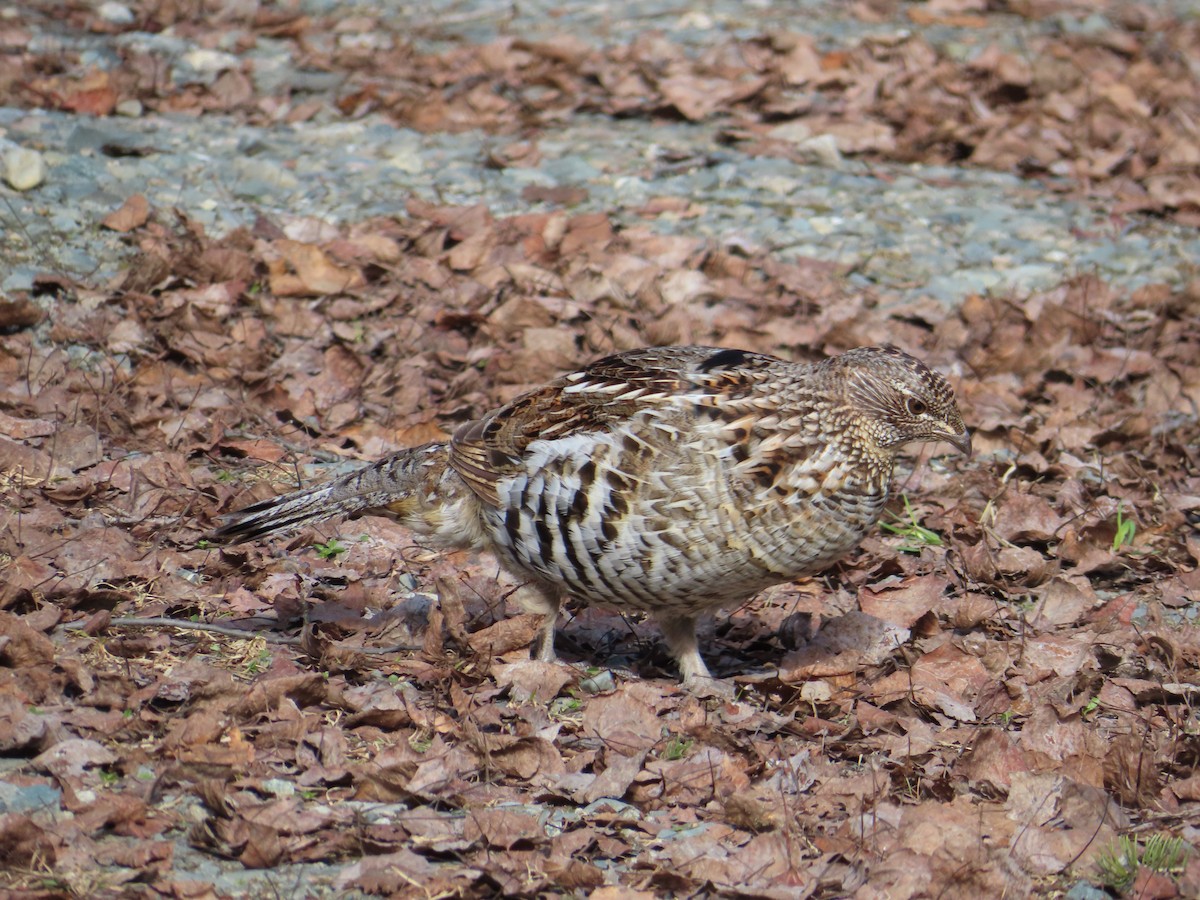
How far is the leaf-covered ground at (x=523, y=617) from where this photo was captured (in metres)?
3.91

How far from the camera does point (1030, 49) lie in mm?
11352

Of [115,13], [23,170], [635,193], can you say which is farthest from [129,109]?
[635,193]

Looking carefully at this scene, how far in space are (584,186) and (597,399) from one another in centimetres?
427

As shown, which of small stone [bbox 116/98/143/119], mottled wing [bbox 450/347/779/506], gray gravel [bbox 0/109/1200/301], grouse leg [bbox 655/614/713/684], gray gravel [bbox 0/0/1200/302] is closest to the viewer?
mottled wing [bbox 450/347/779/506]

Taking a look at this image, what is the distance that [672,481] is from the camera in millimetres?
4762

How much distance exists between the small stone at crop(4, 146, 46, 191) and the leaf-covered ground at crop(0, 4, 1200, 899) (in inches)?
23.9

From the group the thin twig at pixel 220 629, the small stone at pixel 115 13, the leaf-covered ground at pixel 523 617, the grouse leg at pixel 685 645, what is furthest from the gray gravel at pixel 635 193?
the grouse leg at pixel 685 645

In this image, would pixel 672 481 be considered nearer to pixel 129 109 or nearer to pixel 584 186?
pixel 584 186

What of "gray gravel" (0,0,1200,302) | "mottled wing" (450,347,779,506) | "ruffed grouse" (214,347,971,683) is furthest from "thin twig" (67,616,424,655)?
"gray gravel" (0,0,1200,302)

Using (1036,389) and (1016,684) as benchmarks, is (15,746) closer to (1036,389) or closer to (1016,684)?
(1016,684)

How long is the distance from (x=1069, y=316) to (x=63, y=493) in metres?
5.26

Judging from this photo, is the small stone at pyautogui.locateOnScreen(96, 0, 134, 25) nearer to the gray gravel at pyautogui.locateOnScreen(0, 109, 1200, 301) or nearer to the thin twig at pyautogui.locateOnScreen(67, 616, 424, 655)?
the gray gravel at pyautogui.locateOnScreen(0, 109, 1200, 301)

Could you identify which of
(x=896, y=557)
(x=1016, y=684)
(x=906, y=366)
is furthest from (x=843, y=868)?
(x=896, y=557)

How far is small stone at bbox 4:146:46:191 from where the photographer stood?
7.85 m
